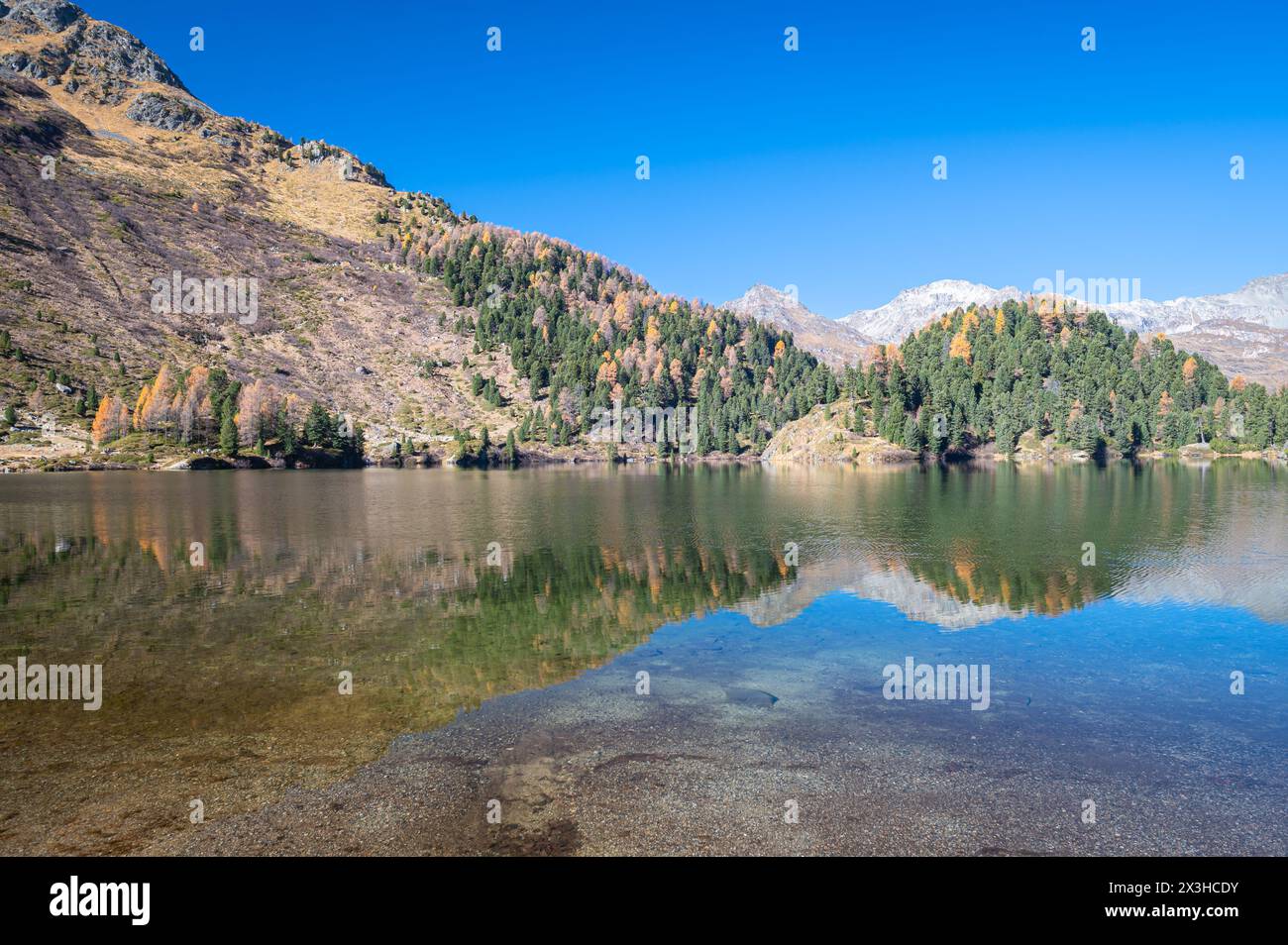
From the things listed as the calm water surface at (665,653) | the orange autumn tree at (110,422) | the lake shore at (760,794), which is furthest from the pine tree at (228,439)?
the lake shore at (760,794)

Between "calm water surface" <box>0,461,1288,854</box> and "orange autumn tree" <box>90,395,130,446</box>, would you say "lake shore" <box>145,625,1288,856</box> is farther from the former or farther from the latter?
"orange autumn tree" <box>90,395,130,446</box>

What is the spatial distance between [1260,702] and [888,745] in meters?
11.9

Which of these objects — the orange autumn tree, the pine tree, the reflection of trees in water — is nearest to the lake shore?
the reflection of trees in water

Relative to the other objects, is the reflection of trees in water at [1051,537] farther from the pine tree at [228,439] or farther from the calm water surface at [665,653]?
the pine tree at [228,439]

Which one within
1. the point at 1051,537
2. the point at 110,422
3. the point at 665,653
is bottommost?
the point at 665,653

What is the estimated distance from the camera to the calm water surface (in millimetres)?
16188

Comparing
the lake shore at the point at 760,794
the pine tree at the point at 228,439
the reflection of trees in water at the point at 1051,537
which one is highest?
the pine tree at the point at 228,439

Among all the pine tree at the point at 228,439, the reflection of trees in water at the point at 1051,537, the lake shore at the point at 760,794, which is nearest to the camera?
the lake shore at the point at 760,794

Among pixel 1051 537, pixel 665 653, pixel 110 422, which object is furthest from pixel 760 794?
pixel 110 422

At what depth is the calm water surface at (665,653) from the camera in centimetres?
1619

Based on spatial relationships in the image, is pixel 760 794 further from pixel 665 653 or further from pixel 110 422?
pixel 110 422

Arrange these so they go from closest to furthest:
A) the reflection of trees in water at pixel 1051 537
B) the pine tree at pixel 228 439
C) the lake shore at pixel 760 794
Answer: the lake shore at pixel 760 794 < the reflection of trees in water at pixel 1051 537 < the pine tree at pixel 228 439

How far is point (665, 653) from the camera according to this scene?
26.8 m

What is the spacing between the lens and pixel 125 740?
1884 cm
